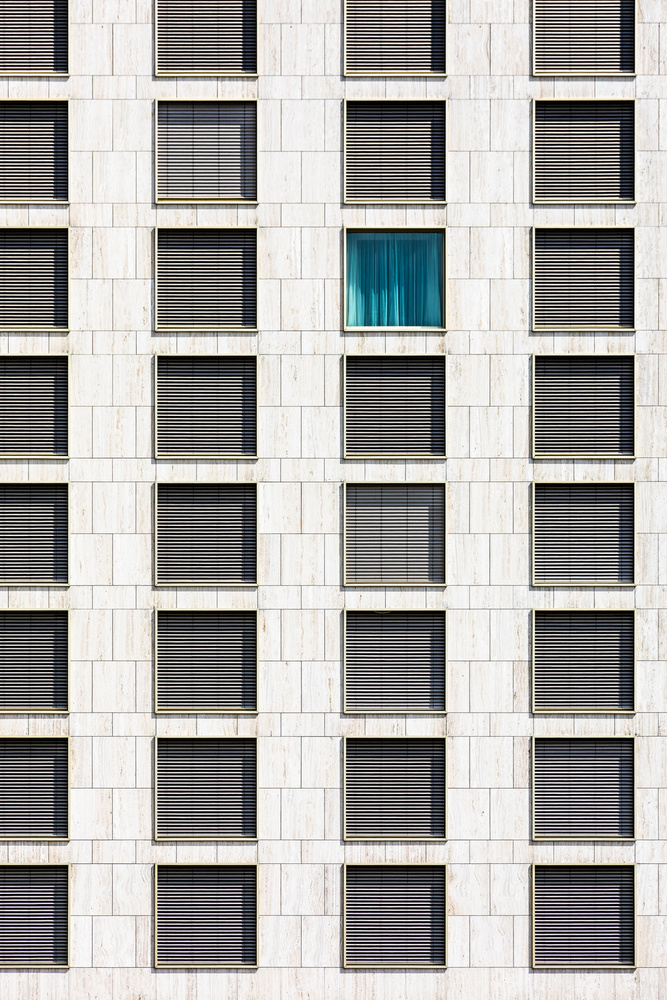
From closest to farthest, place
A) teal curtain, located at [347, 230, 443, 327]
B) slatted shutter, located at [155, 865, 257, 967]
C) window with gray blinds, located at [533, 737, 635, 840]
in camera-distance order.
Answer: slatted shutter, located at [155, 865, 257, 967] < window with gray blinds, located at [533, 737, 635, 840] < teal curtain, located at [347, 230, 443, 327]

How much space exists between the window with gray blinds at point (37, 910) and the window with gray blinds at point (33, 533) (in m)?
5.44

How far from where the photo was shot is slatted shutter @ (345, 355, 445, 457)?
55.5 feet

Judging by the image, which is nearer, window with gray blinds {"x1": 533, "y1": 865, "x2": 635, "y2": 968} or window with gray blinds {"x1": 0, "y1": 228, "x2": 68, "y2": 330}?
window with gray blinds {"x1": 533, "y1": 865, "x2": 635, "y2": 968}

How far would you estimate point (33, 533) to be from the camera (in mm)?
16953

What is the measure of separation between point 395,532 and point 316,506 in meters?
1.55

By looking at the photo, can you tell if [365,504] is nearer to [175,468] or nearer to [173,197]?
[175,468]

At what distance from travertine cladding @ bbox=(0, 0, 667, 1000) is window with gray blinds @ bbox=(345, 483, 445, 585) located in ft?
0.83

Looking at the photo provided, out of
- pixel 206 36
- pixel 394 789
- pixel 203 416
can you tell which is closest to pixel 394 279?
pixel 203 416

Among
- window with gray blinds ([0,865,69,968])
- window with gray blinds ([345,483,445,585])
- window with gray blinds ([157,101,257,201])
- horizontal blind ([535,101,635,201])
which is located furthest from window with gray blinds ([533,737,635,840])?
window with gray blinds ([157,101,257,201])

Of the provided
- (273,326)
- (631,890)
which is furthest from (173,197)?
(631,890)

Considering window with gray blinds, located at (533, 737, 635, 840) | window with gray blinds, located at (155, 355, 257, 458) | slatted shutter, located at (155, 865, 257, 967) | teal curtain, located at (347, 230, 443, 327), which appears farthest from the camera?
teal curtain, located at (347, 230, 443, 327)

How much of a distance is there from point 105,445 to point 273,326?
3830mm

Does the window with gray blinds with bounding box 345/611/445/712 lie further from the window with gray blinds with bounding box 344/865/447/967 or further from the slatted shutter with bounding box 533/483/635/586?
the window with gray blinds with bounding box 344/865/447/967

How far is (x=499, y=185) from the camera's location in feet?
55.5
